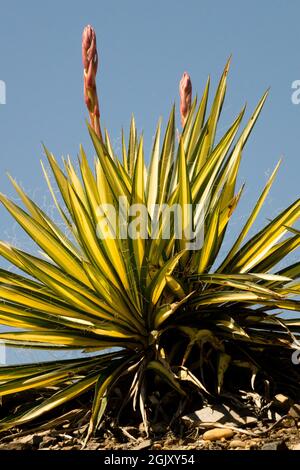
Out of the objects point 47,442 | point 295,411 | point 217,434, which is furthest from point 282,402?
point 47,442

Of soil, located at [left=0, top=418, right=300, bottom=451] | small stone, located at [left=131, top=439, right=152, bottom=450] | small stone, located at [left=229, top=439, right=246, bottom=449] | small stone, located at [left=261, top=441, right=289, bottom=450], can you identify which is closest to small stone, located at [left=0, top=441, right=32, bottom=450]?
soil, located at [left=0, top=418, right=300, bottom=451]

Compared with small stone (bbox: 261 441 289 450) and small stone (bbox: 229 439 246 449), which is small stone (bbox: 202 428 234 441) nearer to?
small stone (bbox: 229 439 246 449)

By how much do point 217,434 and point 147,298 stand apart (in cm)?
82

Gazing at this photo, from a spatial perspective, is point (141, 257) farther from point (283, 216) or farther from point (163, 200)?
point (283, 216)

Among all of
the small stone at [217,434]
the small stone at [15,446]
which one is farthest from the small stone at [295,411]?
the small stone at [15,446]

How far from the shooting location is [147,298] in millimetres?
4945

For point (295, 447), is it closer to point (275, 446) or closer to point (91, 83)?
point (275, 446)

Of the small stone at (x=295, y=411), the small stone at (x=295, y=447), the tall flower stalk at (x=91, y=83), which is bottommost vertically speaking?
the small stone at (x=295, y=447)

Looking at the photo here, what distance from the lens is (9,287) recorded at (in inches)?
207

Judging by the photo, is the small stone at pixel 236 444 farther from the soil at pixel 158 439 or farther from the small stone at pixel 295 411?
the small stone at pixel 295 411

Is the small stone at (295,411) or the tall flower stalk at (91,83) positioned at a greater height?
the tall flower stalk at (91,83)

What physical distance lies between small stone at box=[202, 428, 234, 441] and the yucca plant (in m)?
0.25

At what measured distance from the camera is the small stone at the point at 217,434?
457 centimetres

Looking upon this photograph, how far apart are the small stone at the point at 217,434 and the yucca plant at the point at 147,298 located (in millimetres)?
247
